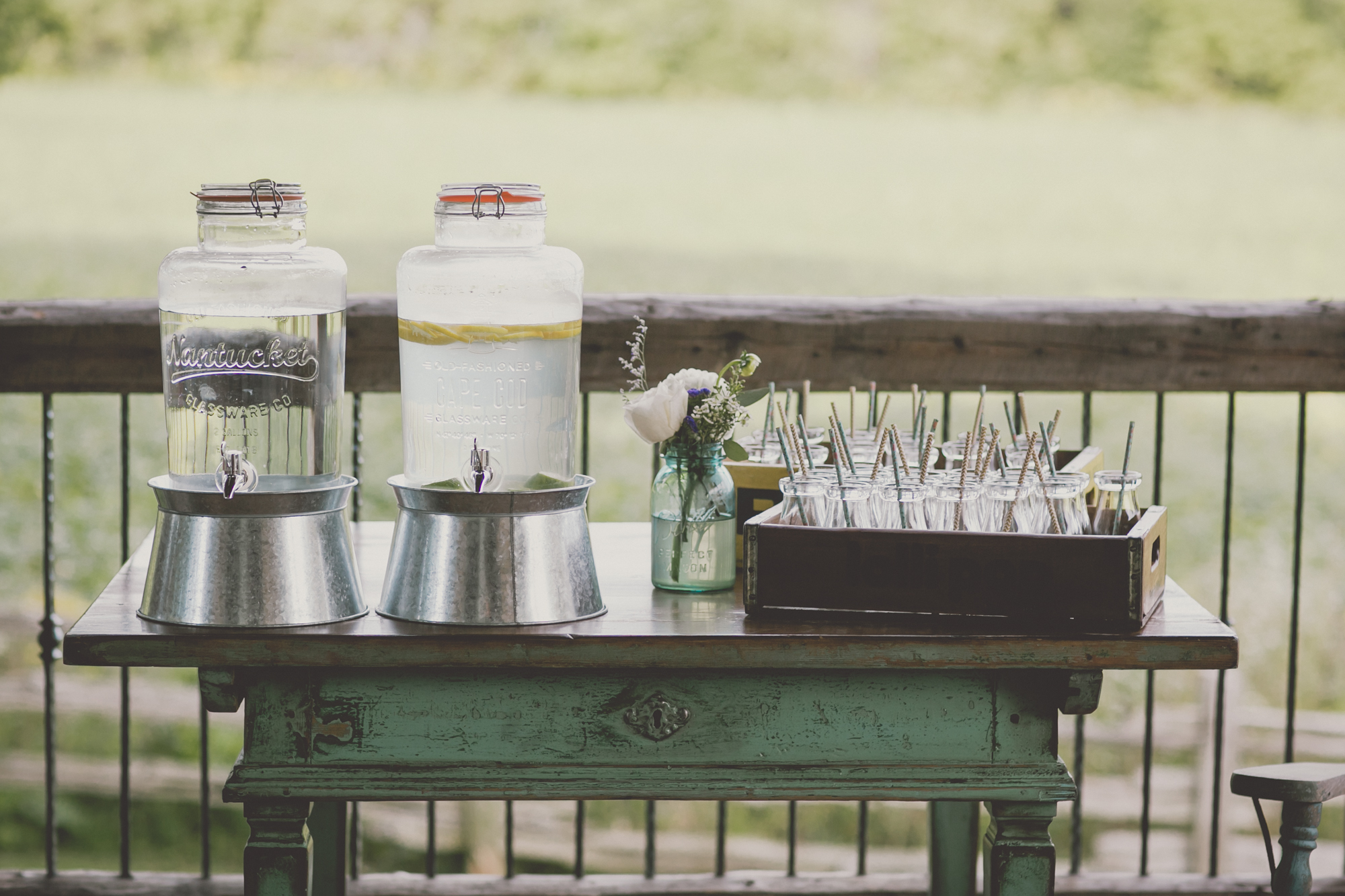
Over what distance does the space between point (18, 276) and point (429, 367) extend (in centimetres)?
726

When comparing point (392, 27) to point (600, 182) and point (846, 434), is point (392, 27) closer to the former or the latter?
point (600, 182)

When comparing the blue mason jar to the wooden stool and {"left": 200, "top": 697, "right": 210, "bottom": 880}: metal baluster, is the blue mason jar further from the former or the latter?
{"left": 200, "top": 697, "right": 210, "bottom": 880}: metal baluster

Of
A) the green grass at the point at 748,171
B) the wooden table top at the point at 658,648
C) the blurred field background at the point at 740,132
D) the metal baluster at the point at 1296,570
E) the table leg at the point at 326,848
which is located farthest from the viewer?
the green grass at the point at 748,171

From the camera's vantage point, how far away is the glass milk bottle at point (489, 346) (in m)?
1.45

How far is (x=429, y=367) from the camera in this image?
1467 mm

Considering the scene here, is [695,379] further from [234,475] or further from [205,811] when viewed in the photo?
[205,811]

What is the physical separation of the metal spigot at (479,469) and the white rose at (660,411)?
0.53 feet

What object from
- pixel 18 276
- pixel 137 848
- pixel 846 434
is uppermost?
pixel 18 276

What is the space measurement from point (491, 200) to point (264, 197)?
0.22 meters

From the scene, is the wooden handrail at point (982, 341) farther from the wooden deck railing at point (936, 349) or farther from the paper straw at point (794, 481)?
the paper straw at point (794, 481)

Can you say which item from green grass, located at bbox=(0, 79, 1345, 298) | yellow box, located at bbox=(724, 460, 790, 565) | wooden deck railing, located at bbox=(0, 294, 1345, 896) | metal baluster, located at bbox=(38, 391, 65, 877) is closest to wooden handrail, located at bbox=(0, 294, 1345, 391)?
wooden deck railing, located at bbox=(0, 294, 1345, 896)

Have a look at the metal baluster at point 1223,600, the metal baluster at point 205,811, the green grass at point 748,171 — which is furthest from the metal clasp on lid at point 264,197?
the green grass at point 748,171

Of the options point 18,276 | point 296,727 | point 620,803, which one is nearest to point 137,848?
point 620,803

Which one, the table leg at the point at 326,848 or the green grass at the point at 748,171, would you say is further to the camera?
the green grass at the point at 748,171
